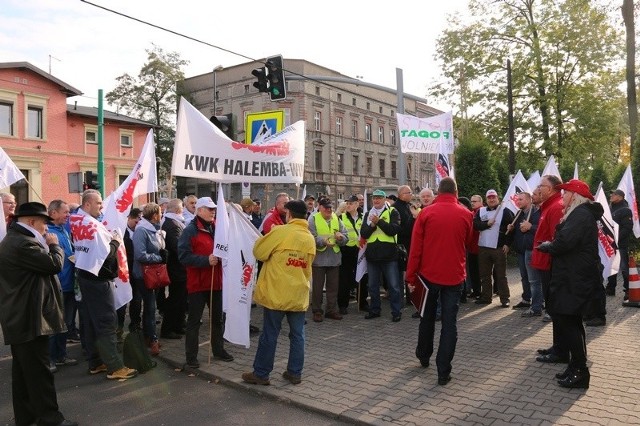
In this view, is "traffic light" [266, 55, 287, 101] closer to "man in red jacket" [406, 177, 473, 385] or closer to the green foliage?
the green foliage

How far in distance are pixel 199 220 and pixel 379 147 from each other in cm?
6026

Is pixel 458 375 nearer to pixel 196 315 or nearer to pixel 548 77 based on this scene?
pixel 196 315

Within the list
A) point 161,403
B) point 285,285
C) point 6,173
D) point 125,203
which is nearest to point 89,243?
point 125,203

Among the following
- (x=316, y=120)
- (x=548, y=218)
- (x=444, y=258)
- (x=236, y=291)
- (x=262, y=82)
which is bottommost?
(x=236, y=291)

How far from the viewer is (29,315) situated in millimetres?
4723

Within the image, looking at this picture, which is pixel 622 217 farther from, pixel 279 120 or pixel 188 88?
pixel 188 88

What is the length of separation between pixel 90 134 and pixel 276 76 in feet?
106

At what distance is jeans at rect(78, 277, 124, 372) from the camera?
234 inches

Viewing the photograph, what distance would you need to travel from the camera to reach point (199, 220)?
6.63 m

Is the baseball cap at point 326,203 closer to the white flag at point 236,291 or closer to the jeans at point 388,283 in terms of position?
the jeans at point 388,283

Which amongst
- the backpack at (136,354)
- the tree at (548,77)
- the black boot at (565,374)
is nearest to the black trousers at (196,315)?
the backpack at (136,354)

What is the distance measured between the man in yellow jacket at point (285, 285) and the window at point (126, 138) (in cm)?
4186

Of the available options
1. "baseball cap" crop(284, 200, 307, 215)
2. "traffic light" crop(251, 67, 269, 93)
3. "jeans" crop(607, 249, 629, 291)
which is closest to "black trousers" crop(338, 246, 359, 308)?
"baseball cap" crop(284, 200, 307, 215)

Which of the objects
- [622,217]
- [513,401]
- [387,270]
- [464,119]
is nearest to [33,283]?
[513,401]
